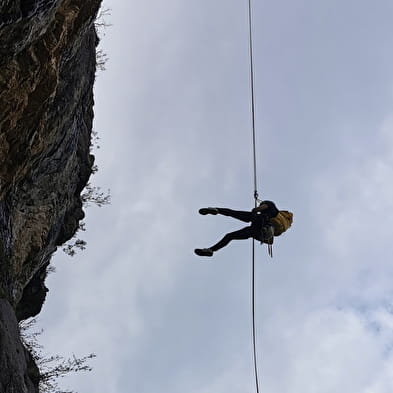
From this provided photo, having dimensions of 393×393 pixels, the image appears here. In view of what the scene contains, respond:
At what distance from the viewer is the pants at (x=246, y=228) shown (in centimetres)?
1118

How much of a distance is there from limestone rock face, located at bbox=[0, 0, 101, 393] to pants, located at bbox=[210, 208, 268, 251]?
3.99m

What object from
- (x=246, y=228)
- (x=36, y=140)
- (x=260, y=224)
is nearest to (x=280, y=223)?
(x=260, y=224)

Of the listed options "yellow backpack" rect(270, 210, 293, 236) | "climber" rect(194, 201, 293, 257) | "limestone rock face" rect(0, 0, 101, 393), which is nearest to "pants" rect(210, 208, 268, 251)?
"climber" rect(194, 201, 293, 257)

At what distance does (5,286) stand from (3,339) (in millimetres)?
2125

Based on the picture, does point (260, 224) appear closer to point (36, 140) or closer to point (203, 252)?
point (203, 252)

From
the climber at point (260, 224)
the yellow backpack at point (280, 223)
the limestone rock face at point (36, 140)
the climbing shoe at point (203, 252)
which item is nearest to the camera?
the limestone rock face at point (36, 140)

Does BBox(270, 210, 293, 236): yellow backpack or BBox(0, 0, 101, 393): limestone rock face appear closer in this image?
BBox(0, 0, 101, 393): limestone rock face

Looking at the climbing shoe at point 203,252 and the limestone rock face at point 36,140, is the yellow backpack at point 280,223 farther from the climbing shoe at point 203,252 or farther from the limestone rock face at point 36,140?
the limestone rock face at point 36,140

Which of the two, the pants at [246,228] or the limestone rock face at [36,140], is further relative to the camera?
the pants at [246,228]

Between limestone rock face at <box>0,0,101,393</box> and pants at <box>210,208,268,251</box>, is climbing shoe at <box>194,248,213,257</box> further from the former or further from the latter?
limestone rock face at <box>0,0,101,393</box>

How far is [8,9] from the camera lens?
276 inches

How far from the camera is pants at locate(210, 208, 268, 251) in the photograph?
11180 mm

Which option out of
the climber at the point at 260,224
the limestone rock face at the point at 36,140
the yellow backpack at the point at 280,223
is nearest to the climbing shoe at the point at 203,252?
the climber at the point at 260,224

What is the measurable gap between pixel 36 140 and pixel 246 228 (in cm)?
442
